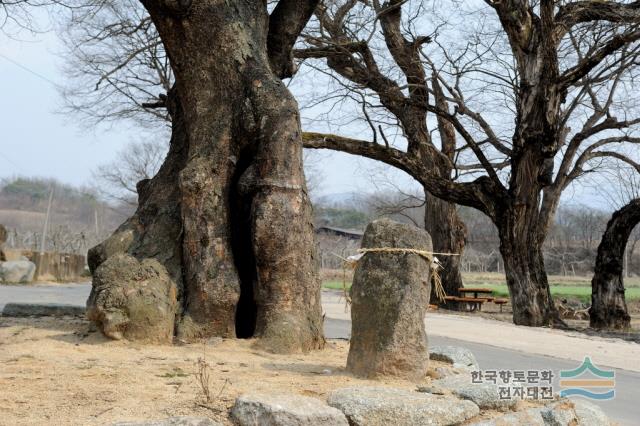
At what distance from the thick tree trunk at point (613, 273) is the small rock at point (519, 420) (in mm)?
11637

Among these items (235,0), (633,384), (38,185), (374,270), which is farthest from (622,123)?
(38,185)

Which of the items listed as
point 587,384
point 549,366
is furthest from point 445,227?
point 587,384

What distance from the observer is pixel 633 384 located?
695 centimetres

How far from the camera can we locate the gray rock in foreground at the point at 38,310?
848cm

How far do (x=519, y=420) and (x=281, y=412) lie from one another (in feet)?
5.47

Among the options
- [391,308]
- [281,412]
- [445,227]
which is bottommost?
[281,412]

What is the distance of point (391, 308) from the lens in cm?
469

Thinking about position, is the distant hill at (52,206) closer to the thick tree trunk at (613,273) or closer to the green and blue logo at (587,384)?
the thick tree trunk at (613,273)

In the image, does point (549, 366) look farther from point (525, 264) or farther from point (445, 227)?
point (445, 227)

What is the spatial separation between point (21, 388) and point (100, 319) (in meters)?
1.73

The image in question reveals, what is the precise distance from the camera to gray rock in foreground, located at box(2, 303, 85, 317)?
8484 millimetres

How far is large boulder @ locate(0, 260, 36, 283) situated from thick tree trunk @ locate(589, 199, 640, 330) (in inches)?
716

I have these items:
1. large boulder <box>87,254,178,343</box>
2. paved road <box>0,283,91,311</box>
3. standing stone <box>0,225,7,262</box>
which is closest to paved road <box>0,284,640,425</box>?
large boulder <box>87,254,178,343</box>

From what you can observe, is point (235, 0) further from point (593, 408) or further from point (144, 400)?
point (593, 408)
